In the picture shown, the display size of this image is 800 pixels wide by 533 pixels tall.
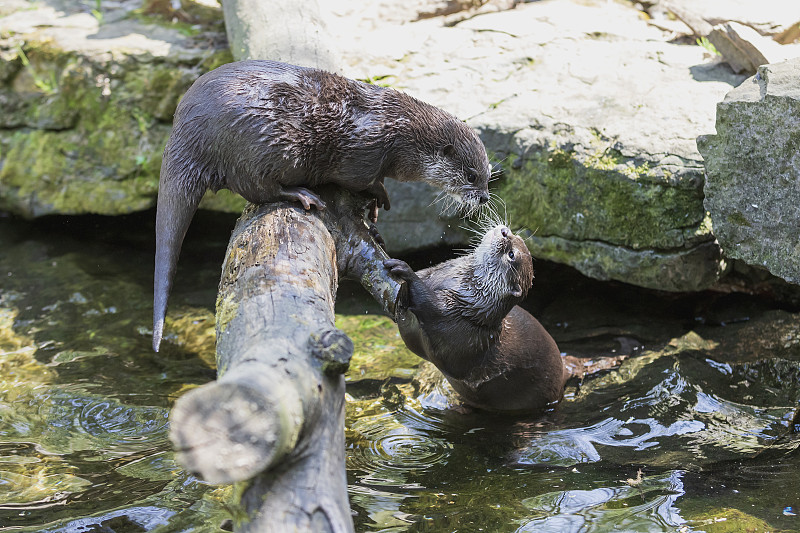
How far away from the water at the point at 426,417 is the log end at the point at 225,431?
2.46 feet

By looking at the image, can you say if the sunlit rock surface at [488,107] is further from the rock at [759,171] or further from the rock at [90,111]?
the rock at [759,171]

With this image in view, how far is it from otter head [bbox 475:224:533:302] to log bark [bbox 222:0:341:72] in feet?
3.21

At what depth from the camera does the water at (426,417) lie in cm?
197

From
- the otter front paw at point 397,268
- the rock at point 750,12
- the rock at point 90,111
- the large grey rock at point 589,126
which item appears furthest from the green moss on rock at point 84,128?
the rock at point 750,12

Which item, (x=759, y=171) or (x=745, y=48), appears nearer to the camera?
(x=759, y=171)

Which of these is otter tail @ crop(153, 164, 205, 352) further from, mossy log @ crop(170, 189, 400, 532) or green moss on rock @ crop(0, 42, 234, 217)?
green moss on rock @ crop(0, 42, 234, 217)

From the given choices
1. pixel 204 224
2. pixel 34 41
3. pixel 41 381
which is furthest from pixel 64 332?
pixel 34 41

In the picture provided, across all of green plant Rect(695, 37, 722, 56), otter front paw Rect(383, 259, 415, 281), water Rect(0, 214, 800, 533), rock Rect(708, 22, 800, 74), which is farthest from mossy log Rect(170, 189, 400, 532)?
green plant Rect(695, 37, 722, 56)

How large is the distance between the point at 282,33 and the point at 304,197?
1.18 meters

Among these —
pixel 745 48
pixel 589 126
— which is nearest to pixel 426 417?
pixel 589 126

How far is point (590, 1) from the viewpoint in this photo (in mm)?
4527

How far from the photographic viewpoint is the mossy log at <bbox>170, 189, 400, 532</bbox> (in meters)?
1.21

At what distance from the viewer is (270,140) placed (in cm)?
222

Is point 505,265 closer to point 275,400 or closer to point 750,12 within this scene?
point 275,400
